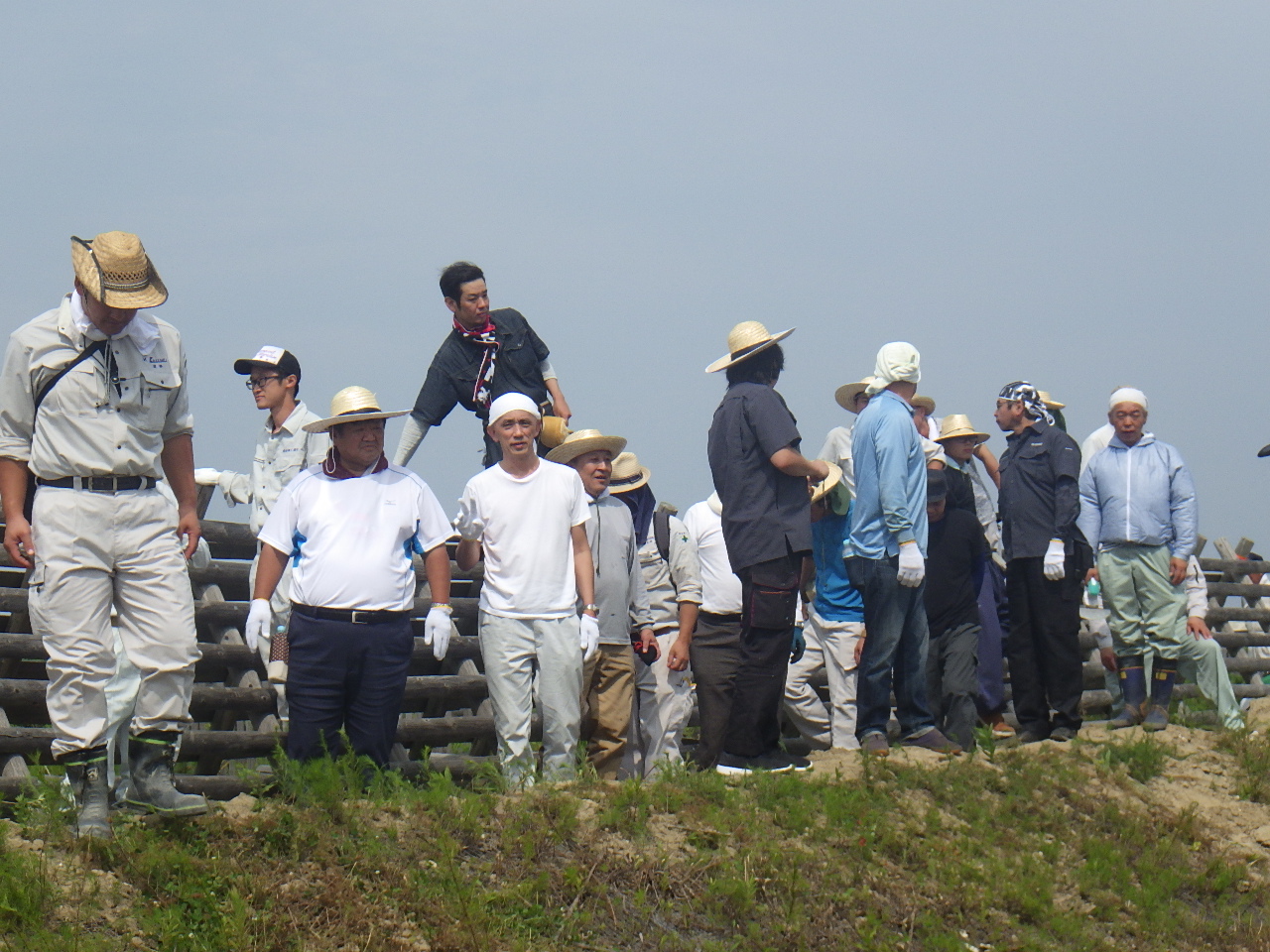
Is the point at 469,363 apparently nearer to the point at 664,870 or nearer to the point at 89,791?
the point at 664,870

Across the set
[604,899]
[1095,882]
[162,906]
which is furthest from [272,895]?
[1095,882]

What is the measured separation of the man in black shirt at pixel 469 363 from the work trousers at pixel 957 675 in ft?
9.45

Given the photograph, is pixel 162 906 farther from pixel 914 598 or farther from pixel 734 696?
pixel 914 598

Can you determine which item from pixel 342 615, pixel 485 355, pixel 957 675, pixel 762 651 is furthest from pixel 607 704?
pixel 957 675

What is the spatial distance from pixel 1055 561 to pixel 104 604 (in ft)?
18.4

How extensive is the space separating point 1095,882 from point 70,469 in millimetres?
4915

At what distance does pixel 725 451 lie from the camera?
24.5 ft

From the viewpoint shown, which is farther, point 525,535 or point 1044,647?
point 1044,647

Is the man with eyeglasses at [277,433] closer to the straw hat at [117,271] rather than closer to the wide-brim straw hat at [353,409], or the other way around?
the wide-brim straw hat at [353,409]

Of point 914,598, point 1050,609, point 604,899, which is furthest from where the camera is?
point 1050,609

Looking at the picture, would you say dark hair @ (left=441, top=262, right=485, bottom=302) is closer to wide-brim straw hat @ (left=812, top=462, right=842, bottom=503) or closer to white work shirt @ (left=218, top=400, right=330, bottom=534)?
white work shirt @ (left=218, top=400, right=330, bottom=534)

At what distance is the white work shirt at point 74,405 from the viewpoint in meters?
5.38

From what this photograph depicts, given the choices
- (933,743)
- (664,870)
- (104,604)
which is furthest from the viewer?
(933,743)

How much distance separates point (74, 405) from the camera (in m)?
5.39
